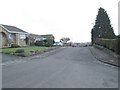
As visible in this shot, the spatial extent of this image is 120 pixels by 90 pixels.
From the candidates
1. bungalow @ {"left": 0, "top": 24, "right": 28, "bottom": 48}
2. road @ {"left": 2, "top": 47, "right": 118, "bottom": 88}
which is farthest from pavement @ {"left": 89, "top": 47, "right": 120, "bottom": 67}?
bungalow @ {"left": 0, "top": 24, "right": 28, "bottom": 48}

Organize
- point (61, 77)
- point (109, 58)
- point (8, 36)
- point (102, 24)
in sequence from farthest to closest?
point (102, 24), point (8, 36), point (109, 58), point (61, 77)

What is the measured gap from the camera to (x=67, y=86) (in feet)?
31.2

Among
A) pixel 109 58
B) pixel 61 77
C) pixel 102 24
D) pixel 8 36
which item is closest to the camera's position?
pixel 61 77

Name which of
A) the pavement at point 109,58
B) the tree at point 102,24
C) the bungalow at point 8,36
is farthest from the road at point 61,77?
the tree at point 102,24

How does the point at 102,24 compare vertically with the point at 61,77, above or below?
above

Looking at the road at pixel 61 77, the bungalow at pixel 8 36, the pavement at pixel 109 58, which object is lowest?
the road at pixel 61 77

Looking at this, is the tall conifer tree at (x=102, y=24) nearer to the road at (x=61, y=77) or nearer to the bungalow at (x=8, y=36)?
the bungalow at (x=8, y=36)

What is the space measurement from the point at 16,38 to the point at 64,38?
1977 inches

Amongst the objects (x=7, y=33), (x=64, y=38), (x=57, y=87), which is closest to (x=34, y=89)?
(x=57, y=87)

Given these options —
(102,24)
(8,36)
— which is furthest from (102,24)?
(8,36)

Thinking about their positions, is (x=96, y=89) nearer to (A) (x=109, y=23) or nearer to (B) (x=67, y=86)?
(B) (x=67, y=86)

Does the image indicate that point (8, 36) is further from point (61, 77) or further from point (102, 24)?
point (61, 77)

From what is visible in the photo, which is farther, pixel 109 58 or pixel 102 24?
pixel 102 24

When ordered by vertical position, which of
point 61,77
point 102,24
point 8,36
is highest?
point 102,24
